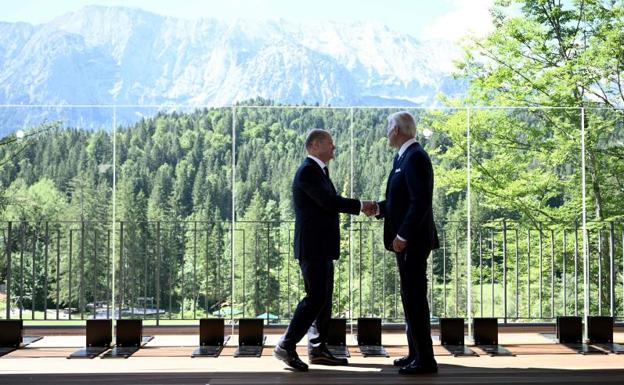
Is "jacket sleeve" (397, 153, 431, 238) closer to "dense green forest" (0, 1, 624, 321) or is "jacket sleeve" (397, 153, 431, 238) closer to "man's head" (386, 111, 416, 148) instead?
"man's head" (386, 111, 416, 148)

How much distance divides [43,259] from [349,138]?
8.12 ft

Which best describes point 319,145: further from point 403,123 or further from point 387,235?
point 387,235

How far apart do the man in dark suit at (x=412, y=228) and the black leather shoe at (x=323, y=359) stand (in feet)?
1.43

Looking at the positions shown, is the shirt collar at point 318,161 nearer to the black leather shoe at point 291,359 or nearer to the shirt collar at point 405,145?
the shirt collar at point 405,145

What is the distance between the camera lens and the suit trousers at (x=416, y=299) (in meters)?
4.18

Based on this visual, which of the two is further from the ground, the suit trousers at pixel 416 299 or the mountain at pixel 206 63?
the mountain at pixel 206 63

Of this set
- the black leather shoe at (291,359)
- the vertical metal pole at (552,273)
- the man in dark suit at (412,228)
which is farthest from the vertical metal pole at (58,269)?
the vertical metal pole at (552,273)

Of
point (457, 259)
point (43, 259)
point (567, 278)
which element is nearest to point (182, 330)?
point (43, 259)

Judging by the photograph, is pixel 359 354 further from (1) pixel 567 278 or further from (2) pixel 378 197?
(1) pixel 567 278

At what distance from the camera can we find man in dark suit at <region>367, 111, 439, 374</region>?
412 centimetres

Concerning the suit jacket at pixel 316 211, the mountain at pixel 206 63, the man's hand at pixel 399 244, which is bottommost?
the man's hand at pixel 399 244

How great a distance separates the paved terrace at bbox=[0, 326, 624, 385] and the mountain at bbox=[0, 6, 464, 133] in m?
60.9

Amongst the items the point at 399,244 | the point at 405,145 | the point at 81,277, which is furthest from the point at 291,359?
the point at 81,277

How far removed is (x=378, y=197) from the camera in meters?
5.93
